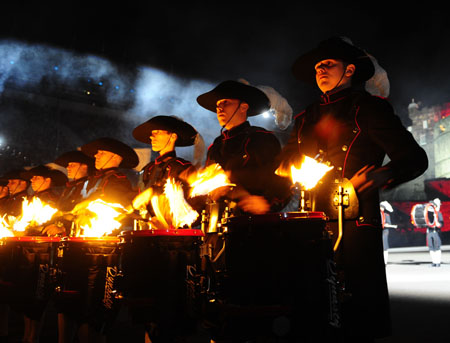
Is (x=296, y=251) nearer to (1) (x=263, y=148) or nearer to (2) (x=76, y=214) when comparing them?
(1) (x=263, y=148)

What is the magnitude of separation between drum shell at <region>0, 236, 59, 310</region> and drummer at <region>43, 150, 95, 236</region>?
1.42ft

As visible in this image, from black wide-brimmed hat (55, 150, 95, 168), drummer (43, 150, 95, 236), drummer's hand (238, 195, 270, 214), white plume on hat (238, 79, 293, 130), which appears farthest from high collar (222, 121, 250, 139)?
black wide-brimmed hat (55, 150, 95, 168)

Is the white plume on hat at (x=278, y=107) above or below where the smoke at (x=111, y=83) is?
below

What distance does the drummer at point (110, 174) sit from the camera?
567 centimetres

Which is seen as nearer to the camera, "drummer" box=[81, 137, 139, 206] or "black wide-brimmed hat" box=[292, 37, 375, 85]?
"black wide-brimmed hat" box=[292, 37, 375, 85]

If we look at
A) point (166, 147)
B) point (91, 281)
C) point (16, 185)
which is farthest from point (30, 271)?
point (16, 185)

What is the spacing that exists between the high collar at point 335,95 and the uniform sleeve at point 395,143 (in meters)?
0.24

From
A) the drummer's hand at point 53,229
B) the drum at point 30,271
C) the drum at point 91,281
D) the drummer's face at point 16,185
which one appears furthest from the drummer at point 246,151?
the drummer's face at point 16,185

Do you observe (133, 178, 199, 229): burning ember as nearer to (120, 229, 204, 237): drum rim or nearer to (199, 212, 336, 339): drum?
(120, 229, 204, 237): drum rim

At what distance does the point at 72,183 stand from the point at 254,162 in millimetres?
4195

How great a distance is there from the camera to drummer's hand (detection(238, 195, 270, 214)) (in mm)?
3445

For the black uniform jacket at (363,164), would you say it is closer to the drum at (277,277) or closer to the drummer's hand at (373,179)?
the drummer's hand at (373,179)

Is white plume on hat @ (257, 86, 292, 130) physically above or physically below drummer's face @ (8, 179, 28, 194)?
above

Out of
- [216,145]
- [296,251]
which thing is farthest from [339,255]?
[216,145]
